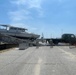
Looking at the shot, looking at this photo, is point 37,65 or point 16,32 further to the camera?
point 16,32

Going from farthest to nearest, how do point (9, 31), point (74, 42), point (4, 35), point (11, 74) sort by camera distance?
1. point (74, 42)
2. point (9, 31)
3. point (4, 35)
4. point (11, 74)

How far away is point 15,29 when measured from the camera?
2953 inches

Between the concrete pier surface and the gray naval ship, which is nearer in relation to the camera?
the concrete pier surface

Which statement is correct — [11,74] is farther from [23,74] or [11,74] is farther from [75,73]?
[75,73]

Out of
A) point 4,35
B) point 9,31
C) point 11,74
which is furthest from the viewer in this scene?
point 9,31

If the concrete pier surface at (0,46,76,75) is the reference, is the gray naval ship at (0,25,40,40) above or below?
above

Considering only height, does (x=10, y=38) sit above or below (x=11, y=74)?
above

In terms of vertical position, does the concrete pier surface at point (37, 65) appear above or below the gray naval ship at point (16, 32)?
below

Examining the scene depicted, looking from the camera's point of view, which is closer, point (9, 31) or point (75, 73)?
point (75, 73)

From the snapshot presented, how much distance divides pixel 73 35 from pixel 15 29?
20405 mm

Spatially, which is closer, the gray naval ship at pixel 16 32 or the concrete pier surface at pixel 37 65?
the concrete pier surface at pixel 37 65

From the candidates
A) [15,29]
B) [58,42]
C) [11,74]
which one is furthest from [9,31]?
[11,74]

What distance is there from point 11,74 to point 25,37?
6274 centimetres

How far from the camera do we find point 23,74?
→ 41.8 ft
